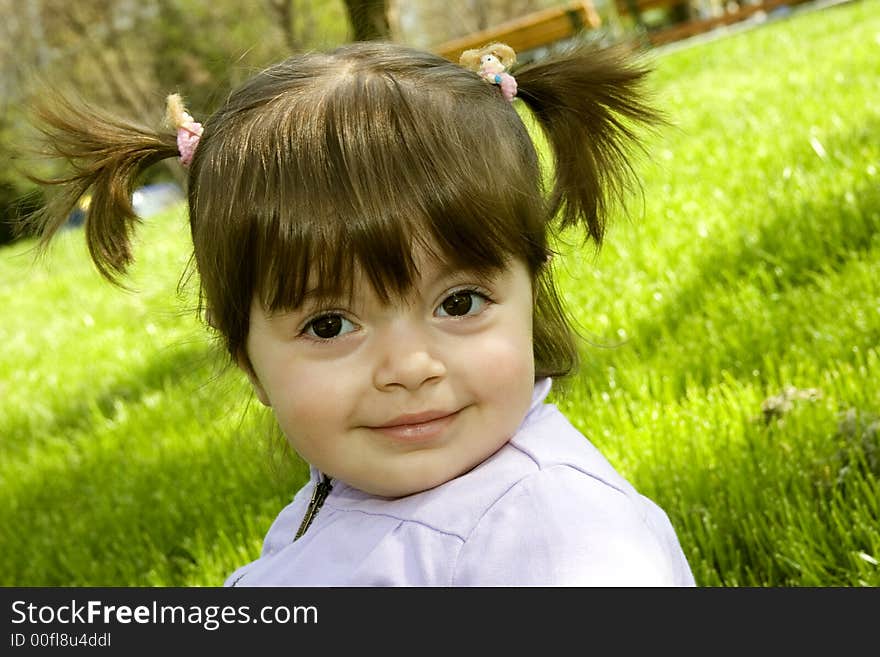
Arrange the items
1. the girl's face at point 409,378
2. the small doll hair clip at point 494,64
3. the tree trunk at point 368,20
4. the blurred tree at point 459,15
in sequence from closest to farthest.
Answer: the girl's face at point 409,378, the small doll hair clip at point 494,64, the tree trunk at point 368,20, the blurred tree at point 459,15

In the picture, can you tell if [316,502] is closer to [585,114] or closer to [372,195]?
[372,195]

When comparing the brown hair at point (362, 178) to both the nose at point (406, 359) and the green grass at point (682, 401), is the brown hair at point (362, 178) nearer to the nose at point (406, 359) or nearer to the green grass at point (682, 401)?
the nose at point (406, 359)

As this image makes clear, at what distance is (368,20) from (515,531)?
2.57 m

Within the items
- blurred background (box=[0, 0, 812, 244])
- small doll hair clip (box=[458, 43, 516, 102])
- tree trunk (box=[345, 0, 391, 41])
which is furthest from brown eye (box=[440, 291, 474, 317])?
blurred background (box=[0, 0, 812, 244])

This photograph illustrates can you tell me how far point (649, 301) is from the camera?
3.20 meters

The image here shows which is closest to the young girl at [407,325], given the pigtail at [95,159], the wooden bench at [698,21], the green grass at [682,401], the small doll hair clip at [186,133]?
the small doll hair clip at [186,133]

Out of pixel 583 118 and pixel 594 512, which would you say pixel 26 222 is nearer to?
pixel 583 118

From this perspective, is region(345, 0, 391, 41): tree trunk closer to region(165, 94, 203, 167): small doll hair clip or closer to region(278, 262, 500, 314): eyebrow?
region(165, 94, 203, 167): small doll hair clip

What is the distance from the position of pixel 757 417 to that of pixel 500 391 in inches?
41.4

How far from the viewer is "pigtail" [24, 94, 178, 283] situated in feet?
6.59

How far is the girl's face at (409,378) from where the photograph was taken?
4.73ft

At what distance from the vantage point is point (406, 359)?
142cm
